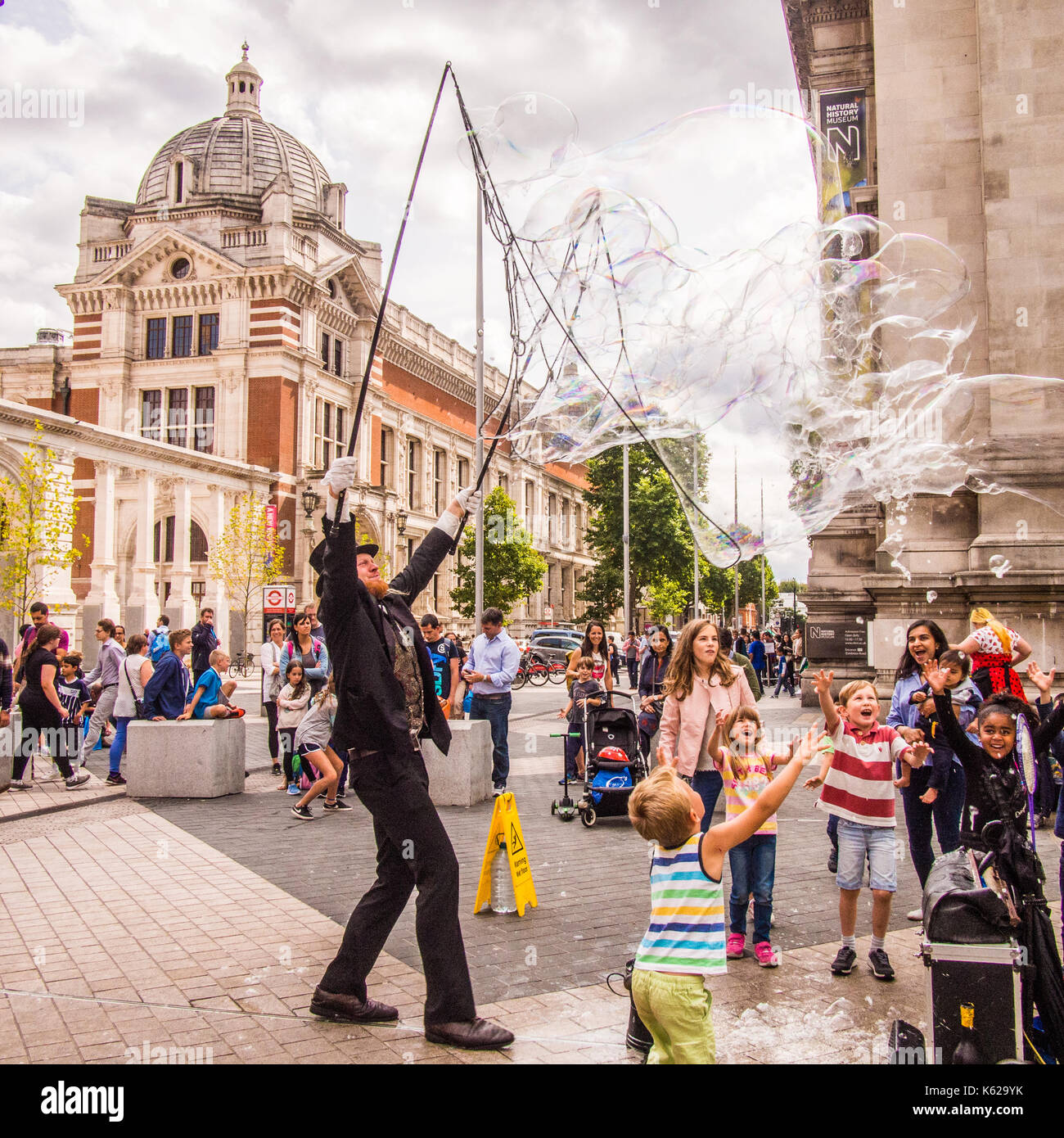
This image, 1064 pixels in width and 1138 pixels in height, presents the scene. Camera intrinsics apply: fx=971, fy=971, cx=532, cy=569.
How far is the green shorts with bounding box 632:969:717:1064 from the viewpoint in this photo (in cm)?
327

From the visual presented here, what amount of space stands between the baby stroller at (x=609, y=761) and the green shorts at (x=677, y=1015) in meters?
5.87

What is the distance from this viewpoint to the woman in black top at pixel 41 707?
11.0m

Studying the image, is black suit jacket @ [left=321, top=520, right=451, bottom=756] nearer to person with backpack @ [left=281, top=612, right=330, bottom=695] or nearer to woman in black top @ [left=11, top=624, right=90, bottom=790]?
person with backpack @ [left=281, top=612, right=330, bottom=695]

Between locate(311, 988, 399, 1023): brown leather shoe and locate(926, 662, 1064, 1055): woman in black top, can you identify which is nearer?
locate(926, 662, 1064, 1055): woman in black top

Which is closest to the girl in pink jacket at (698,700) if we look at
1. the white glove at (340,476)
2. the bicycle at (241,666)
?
the white glove at (340,476)

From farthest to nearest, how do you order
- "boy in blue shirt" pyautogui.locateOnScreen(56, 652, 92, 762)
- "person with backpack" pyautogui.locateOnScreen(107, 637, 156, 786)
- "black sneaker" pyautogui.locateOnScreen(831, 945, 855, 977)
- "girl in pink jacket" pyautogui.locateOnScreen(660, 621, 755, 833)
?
"person with backpack" pyautogui.locateOnScreen(107, 637, 156, 786), "boy in blue shirt" pyautogui.locateOnScreen(56, 652, 92, 762), "girl in pink jacket" pyautogui.locateOnScreen(660, 621, 755, 833), "black sneaker" pyautogui.locateOnScreen(831, 945, 855, 977)

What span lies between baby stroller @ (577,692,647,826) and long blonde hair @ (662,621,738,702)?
3.54 m

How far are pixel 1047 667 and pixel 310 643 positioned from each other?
28.5 feet

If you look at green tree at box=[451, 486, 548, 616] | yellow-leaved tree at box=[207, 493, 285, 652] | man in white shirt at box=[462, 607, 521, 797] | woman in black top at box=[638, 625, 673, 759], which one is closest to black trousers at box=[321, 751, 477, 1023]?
woman in black top at box=[638, 625, 673, 759]

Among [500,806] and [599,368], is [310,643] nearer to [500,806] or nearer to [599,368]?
[599,368]

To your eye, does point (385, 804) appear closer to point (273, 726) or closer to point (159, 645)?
point (273, 726)

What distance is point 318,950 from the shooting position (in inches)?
215

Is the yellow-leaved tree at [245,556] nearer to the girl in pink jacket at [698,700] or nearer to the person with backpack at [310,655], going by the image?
the person with backpack at [310,655]
